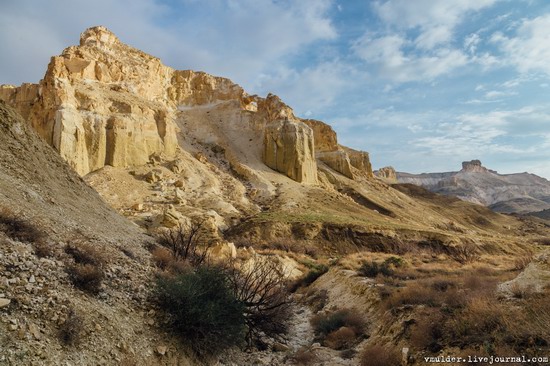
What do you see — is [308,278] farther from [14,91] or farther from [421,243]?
[14,91]

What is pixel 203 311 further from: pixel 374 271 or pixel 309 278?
pixel 309 278

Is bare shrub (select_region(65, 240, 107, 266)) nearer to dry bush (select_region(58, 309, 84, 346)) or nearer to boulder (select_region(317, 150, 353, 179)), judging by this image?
dry bush (select_region(58, 309, 84, 346))

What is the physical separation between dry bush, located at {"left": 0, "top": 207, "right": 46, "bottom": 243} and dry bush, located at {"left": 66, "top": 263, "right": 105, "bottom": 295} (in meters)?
0.96

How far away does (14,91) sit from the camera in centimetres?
4862

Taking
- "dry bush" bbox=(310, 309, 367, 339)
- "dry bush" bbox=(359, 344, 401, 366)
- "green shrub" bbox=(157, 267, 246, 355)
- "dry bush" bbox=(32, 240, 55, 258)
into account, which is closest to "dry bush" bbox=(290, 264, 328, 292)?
"dry bush" bbox=(310, 309, 367, 339)

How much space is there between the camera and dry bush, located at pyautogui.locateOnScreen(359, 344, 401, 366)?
7468mm

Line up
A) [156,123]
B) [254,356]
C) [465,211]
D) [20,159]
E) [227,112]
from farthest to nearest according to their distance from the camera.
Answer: [465,211]
[227,112]
[156,123]
[20,159]
[254,356]

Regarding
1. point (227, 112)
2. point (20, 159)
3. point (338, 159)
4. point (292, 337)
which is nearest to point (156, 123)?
point (227, 112)

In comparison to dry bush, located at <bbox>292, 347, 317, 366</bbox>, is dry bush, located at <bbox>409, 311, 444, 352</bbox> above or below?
above

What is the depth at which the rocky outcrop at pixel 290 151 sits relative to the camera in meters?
57.0

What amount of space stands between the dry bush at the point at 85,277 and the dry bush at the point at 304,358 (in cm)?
486

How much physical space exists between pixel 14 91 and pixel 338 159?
5190 centimetres

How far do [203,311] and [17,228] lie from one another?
3933 millimetres

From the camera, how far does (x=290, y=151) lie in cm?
5741
